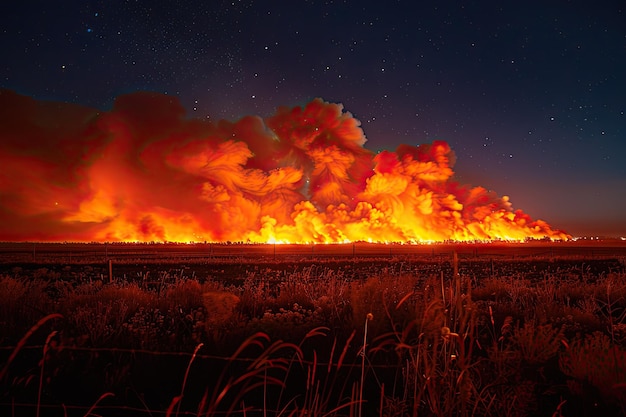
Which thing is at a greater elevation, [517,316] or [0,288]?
[0,288]

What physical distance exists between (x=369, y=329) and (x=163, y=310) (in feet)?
15.3

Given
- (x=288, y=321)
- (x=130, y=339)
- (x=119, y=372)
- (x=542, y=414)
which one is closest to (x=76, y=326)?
(x=130, y=339)

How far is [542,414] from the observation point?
4.59 metres

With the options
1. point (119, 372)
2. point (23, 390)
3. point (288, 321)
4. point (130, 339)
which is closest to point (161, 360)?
point (119, 372)

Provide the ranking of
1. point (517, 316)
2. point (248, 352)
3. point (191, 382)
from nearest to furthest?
1. point (191, 382)
2. point (248, 352)
3. point (517, 316)

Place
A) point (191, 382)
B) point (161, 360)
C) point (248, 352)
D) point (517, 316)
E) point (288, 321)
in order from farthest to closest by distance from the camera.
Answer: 1. point (517, 316)
2. point (288, 321)
3. point (248, 352)
4. point (161, 360)
5. point (191, 382)

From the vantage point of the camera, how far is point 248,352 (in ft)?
20.7

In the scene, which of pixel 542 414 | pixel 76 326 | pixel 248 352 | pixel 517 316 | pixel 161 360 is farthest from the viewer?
pixel 517 316

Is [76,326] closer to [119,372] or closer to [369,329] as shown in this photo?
[119,372]

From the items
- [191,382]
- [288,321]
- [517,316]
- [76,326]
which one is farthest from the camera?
[517,316]

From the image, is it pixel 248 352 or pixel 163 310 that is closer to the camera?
pixel 248 352

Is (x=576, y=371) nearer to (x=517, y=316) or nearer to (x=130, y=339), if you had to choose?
(x=517, y=316)

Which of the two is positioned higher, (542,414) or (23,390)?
(23,390)

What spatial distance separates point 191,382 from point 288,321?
2252 mm
